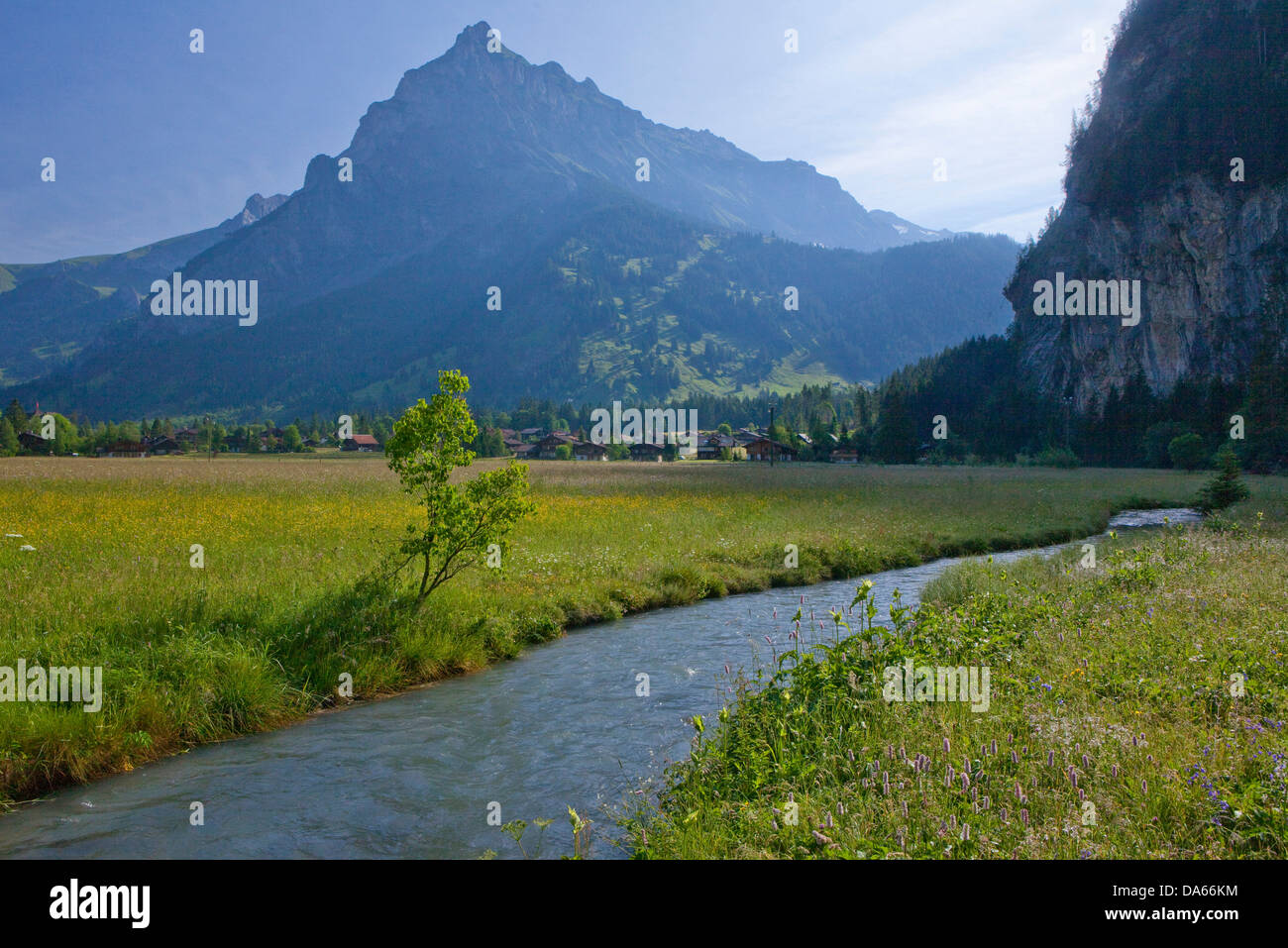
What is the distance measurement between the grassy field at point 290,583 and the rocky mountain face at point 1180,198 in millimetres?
112038

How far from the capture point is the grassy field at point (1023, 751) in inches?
239

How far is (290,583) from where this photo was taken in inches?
651

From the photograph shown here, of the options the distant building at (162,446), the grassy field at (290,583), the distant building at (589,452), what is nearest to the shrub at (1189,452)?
the grassy field at (290,583)

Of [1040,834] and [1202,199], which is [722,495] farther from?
[1202,199]

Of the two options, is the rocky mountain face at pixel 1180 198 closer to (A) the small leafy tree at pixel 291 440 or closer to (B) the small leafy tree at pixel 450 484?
(B) the small leafy tree at pixel 450 484

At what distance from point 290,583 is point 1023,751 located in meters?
15.0

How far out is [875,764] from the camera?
780cm

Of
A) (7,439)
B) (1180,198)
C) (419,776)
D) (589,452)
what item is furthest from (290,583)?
(589,452)

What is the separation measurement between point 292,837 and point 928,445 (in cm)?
15594
